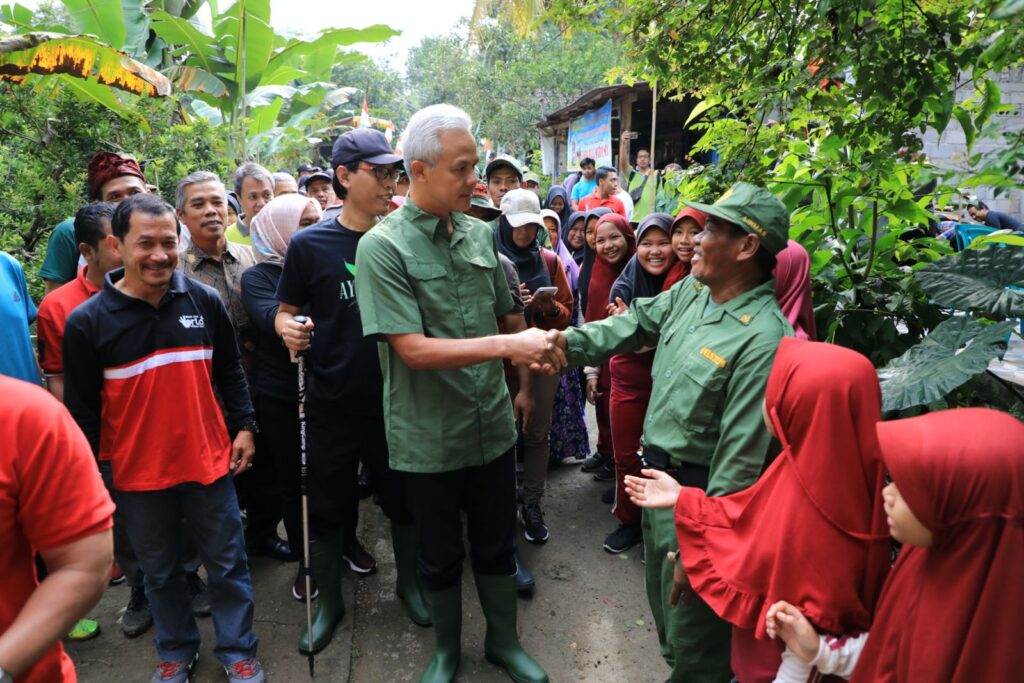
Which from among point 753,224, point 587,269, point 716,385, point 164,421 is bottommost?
point 164,421

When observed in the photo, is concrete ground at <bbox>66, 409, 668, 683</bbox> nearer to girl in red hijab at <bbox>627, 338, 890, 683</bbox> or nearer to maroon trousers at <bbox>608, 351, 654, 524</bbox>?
maroon trousers at <bbox>608, 351, 654, 524</bbox>

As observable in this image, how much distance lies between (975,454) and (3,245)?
18.1ft

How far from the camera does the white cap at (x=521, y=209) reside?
4.03 metres

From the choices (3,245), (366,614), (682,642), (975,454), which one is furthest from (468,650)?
(3,245)

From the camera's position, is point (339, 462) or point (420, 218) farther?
point (339, 462)

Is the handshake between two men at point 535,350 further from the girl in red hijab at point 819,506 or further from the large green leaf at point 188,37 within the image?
the large green leaf at point 188,37

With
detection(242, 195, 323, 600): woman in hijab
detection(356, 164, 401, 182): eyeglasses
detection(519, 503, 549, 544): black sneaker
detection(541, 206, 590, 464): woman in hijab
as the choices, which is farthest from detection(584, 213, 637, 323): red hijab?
detection(242, 195, 323, 600): woman in hijab

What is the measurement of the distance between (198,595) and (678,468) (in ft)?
8.37

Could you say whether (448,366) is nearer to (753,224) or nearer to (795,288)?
(753,224)

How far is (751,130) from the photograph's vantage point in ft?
10.3

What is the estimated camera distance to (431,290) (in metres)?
2.41

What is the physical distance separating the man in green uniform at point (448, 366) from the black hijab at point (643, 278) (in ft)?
4.16

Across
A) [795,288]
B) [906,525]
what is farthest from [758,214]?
[906,525]

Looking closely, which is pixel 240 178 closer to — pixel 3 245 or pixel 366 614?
pixel 3 245
